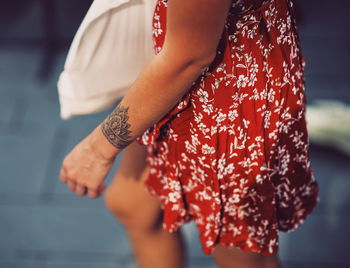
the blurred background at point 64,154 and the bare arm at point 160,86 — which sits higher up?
the bare arm at point 160,86

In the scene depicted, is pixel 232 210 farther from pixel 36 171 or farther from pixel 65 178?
pixel 36 171

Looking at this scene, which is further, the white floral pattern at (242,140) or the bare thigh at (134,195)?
the bare thigh at (134,195)

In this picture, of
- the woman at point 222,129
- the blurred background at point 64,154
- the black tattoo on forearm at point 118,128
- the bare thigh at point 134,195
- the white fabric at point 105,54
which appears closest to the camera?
the woman at point 222,129

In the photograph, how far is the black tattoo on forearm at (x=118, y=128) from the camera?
1175 mm

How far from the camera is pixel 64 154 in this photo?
8.45 ft

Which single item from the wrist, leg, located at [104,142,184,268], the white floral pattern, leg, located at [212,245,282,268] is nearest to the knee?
leg, located at [104,142,184,268]

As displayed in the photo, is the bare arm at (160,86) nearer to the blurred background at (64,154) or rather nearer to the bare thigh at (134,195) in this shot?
the bare thigh at (134,195)

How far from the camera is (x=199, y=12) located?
3.06ft

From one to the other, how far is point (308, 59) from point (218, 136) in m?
2.05

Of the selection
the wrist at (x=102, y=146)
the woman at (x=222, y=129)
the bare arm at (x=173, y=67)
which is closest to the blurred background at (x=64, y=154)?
the woman at (x=222, y=129)

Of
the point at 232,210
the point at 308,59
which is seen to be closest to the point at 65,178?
the point at 232,210

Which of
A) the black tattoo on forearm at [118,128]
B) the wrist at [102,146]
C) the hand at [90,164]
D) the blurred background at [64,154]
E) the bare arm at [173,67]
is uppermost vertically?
the bare arm at [173,67]

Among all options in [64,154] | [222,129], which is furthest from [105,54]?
[64,154]

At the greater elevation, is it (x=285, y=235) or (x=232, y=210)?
(x=232, y=210)
